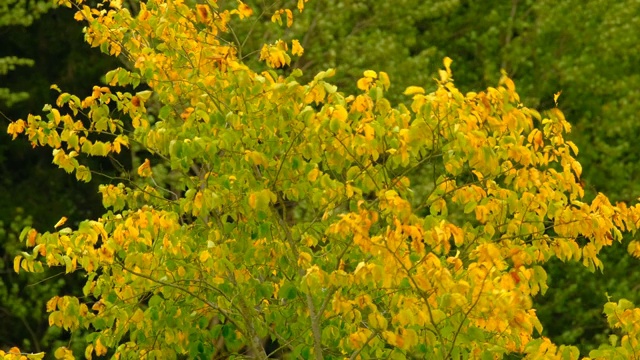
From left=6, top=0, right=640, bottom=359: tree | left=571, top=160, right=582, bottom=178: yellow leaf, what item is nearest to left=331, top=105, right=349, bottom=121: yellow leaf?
left=6, top=0, right=640, bottom=359: tree

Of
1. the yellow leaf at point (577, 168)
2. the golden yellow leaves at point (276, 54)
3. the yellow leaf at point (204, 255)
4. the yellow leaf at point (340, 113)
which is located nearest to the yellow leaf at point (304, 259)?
the yellow leaf at point (204, 255)

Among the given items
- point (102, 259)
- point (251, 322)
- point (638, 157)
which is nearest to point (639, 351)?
point (251, 322)

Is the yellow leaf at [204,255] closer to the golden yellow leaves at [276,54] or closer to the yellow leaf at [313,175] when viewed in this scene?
the yellow leaf at [313,175]

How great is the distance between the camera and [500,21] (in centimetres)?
2711

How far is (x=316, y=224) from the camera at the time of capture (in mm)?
10383

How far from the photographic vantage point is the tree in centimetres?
856

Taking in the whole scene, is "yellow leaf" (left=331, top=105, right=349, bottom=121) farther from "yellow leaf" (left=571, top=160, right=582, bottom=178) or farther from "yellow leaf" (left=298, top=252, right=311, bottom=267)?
"yellow leaf" (left=571, top=160, right=582, bottom=178)

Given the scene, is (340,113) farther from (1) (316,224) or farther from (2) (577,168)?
(1) (316,224)

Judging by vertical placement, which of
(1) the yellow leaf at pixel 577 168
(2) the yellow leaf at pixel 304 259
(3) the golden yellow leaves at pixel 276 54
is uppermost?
(3) the golden yellow leaves at pixel 276 54

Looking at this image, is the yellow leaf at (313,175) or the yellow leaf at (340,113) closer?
the yellow leaf at (340,113)

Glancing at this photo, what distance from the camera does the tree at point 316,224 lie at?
8.56 meters

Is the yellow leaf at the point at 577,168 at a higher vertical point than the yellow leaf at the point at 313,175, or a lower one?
higher

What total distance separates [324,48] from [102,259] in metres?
12.3

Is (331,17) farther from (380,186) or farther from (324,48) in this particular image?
(380,186)
